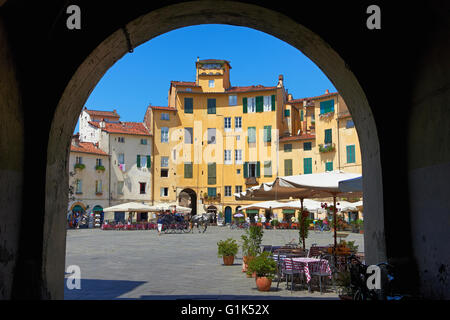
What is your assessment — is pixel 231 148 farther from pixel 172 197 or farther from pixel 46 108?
pixel 46 108

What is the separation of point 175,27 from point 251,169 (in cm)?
4168

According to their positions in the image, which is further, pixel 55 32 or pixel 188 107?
pixel 188 107

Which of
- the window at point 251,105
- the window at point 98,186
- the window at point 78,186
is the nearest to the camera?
the window at point 78,186

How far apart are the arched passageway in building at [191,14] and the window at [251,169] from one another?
41711 millimetres

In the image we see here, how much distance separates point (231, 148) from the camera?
4847 centimetres

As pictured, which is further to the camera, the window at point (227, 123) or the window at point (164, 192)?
the window at point (227, 123)

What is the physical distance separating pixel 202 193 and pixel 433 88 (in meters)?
44.2

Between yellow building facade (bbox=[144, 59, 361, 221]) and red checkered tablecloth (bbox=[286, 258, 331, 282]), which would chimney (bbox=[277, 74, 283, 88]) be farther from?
red checkered tablecloth (bbox=[286, 258, 331, 282])

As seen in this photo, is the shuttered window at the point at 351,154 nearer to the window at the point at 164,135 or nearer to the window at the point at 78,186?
the window at the point at 164,135

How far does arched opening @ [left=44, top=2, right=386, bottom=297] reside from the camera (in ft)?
17.3

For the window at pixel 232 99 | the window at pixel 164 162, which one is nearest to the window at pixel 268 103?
the window at pixel 232 99

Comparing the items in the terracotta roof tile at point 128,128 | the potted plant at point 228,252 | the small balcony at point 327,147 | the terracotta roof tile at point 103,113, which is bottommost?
the potted plant at point 228,252

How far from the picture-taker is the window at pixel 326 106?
43125mm
